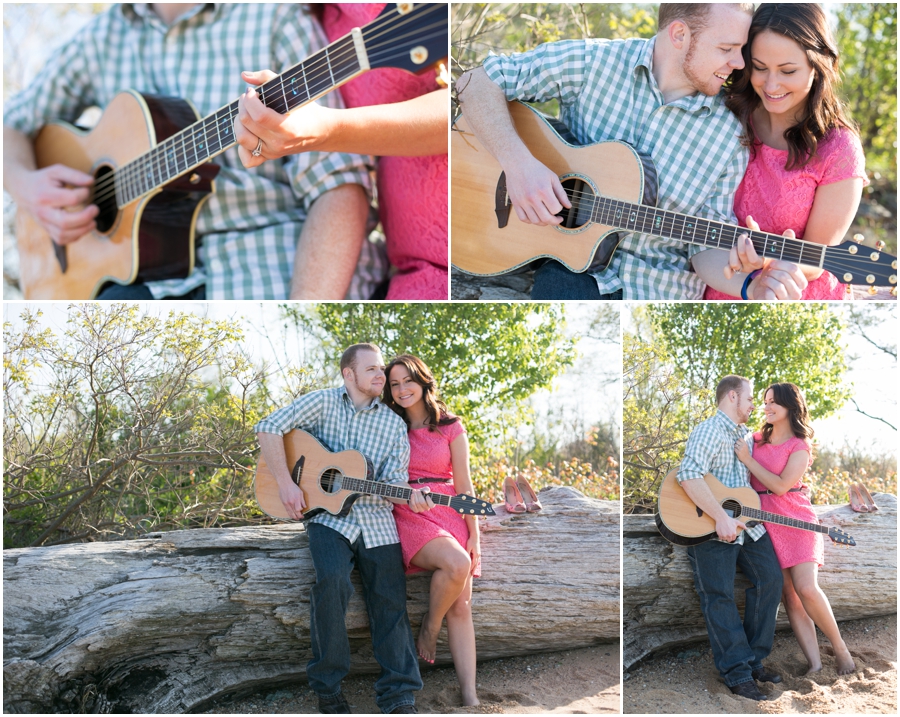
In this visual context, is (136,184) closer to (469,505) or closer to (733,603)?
(469,505)

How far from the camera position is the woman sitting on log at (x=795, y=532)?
288 centimetres

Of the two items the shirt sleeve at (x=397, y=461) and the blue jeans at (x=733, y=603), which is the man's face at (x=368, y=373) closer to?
the shirt sleeve at (x=397, y=461)

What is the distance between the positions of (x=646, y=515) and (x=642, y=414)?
38 cm

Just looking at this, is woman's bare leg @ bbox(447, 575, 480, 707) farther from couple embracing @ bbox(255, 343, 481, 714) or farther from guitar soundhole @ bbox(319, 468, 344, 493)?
guitar soundhole @ bbox(319, 468, 344, 493)

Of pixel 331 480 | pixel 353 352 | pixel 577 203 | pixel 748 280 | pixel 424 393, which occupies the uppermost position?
pixel 577 203

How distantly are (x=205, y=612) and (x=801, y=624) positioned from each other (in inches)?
85.7

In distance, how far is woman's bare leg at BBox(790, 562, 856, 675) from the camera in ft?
9.44

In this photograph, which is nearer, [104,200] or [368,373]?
[104,200]

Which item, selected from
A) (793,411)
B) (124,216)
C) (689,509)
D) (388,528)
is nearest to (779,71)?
(793,411)

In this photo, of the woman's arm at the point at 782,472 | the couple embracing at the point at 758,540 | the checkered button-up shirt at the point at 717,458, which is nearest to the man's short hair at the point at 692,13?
the couple embracing at the point at 758,540

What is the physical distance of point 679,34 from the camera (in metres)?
2.62

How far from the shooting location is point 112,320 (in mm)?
2957

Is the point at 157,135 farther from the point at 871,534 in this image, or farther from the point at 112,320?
the point at 871,534

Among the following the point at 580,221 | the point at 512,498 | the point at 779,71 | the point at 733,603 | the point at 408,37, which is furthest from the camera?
the point at 512,498
